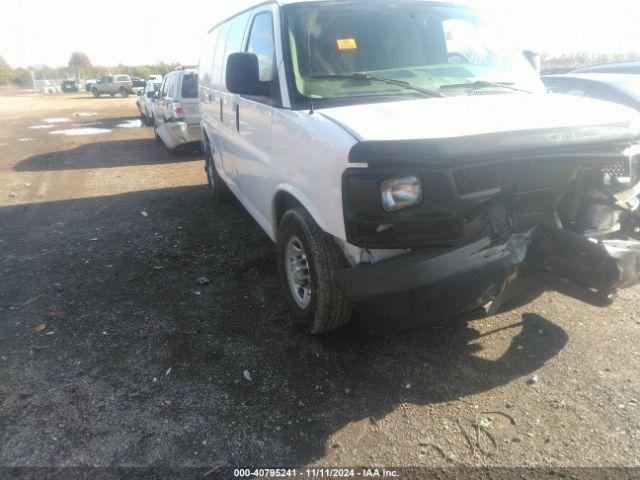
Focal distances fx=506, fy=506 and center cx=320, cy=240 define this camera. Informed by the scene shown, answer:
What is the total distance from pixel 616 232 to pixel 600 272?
442 millimetres

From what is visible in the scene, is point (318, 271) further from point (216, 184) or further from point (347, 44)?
point (216, 184)

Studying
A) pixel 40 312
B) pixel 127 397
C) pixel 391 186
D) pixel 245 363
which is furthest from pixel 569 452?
pixel 40 312

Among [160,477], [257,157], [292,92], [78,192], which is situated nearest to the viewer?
[160,477]

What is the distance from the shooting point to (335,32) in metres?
3.56

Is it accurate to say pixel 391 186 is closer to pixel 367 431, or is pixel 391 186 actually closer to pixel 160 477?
pixel 367 431

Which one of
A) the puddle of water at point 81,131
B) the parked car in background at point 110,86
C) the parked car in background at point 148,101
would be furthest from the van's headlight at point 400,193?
the parked car in background at point 110,86

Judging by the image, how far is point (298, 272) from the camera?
351cm

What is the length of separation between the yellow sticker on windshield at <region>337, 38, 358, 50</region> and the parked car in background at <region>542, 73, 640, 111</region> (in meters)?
3.28

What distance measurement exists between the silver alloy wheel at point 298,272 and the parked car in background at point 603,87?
4005 millimetres

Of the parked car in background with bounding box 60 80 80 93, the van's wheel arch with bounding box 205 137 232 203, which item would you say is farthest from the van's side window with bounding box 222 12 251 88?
the parked car in background with bounding box 60 80 80 93

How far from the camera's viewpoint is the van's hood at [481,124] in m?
2.42

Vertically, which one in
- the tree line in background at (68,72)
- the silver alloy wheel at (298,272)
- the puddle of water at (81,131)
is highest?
the tree line in background at (68,72)

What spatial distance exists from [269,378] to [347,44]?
2.32 m

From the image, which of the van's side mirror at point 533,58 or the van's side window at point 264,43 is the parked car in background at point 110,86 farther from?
the van's side mirror at point 533,58
